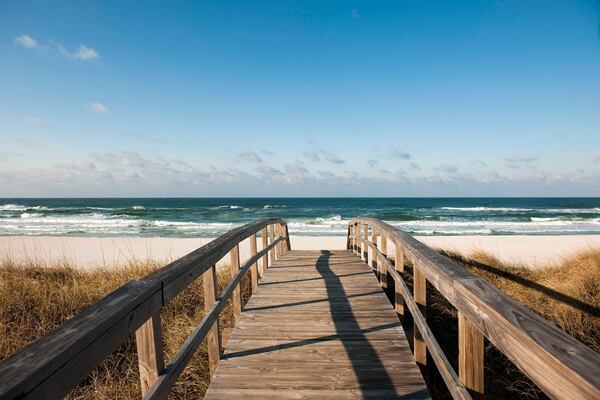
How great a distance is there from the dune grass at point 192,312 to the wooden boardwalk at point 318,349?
57 centimetres

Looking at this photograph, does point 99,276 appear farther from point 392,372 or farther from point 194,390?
point 392,372

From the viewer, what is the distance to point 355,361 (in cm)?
295

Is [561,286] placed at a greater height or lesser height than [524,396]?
greater

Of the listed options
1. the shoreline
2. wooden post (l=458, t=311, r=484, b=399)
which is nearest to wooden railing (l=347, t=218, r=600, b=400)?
wooden post (l=458, t=311, r=484, b=399)

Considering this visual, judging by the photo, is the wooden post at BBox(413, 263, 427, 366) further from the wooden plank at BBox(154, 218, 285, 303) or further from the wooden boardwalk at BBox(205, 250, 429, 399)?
the wooden plank at BBox(154, 218, 285, 303)

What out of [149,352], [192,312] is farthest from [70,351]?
[192,312]

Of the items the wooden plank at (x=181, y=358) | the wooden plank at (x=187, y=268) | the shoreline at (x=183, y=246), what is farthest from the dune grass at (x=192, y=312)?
the shoreline at (x=183, y=246)

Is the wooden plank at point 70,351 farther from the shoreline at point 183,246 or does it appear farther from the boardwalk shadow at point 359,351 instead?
the shoreline at point 183,246

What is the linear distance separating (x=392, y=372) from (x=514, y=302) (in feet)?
5.53

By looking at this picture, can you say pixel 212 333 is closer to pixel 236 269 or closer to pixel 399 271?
pixel 236 269

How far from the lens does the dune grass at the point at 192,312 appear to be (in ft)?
11.9

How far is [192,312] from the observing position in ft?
18.6

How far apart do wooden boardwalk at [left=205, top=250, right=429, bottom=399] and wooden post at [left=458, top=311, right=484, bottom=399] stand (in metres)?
0.79

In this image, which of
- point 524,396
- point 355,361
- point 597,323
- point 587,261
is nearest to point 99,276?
point 355,361
